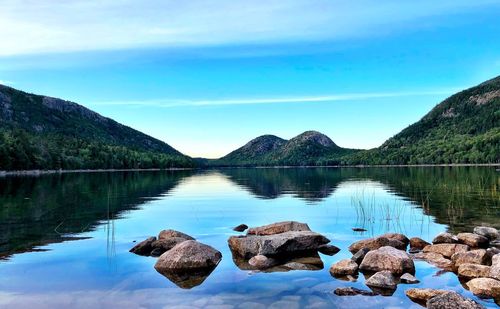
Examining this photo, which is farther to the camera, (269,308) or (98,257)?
(98,257)

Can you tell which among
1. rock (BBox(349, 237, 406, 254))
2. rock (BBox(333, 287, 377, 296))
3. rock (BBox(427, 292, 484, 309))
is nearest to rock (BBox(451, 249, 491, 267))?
rock (BBox(349, 237, 406, 254))

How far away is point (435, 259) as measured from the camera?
2409cm

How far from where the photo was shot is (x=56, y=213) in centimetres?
4653

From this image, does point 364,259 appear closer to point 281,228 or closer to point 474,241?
point 474,241

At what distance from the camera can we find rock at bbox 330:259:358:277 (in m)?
21.9

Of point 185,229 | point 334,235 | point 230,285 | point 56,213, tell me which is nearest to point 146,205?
point 56,213

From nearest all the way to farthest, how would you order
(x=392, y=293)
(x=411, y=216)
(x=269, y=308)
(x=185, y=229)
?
1. (x=269, y=308)
2. (x=392, y=293)
3. (x=185, y=229)
4. (x=411, y=216)

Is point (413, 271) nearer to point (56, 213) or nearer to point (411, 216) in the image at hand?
point (411, 216)

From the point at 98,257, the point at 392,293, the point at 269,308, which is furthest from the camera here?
the point at 98,257

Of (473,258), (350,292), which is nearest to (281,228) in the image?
(473,258)

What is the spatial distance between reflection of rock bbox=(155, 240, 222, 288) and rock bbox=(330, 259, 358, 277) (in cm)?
624

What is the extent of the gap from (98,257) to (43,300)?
8047 millimetres

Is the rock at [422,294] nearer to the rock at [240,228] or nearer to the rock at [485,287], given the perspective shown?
the rock at [485,287]

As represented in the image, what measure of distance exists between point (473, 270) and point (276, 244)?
10168mm
